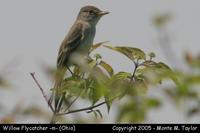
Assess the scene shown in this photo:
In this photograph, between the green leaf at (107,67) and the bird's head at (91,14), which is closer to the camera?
the green leaf at (107,67)

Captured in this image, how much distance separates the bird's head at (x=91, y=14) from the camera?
10.4 metres

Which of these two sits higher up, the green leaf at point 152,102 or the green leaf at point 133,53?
the green leaf at point 152,102

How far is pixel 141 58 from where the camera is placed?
4.30 m

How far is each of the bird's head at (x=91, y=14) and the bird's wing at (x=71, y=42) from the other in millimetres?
258

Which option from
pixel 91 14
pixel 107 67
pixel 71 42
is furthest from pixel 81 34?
pixel 107 67

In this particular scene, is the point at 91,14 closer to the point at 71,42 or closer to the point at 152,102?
the point at 71,42

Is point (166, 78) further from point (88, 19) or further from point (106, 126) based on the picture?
point (88, 19)

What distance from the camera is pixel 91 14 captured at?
1054cm

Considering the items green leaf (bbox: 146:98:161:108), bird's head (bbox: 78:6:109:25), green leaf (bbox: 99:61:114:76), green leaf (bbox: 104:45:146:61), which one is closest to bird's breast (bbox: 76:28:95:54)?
bird's head (bbox: 78:6:109:25)

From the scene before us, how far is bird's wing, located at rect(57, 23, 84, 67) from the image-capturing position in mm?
8842

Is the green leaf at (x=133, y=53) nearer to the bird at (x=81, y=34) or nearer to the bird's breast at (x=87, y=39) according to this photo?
the bird at (x=81, y=34)

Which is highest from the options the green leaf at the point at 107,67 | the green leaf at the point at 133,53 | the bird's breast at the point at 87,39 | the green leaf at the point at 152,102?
the green leaf at the point at 152,102

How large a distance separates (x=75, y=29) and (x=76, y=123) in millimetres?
7712

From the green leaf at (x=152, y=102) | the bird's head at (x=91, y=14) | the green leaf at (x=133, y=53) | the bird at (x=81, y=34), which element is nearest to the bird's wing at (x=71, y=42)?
the bird at (x=81, y=34)
